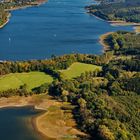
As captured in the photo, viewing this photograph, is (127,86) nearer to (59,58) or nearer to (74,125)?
(74,125)

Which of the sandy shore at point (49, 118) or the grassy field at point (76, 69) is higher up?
the grassy field at point (76, 69)

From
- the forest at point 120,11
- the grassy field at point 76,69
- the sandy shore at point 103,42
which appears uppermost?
the grassy field at point 76,69

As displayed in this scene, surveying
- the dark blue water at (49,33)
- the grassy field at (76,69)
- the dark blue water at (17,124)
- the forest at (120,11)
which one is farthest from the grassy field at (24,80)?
the forest at (120,11)

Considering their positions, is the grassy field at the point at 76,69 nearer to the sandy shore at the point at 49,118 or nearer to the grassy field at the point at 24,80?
the grassy field at the point at 24,80

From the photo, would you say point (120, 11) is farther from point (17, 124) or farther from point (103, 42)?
point (17, 124)

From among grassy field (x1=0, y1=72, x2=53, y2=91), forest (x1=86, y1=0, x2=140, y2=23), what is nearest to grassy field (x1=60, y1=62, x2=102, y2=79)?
grassy field (x1=0, y1=72, x2=53, y2=91)

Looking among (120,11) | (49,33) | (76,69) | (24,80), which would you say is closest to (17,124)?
(24,80)
